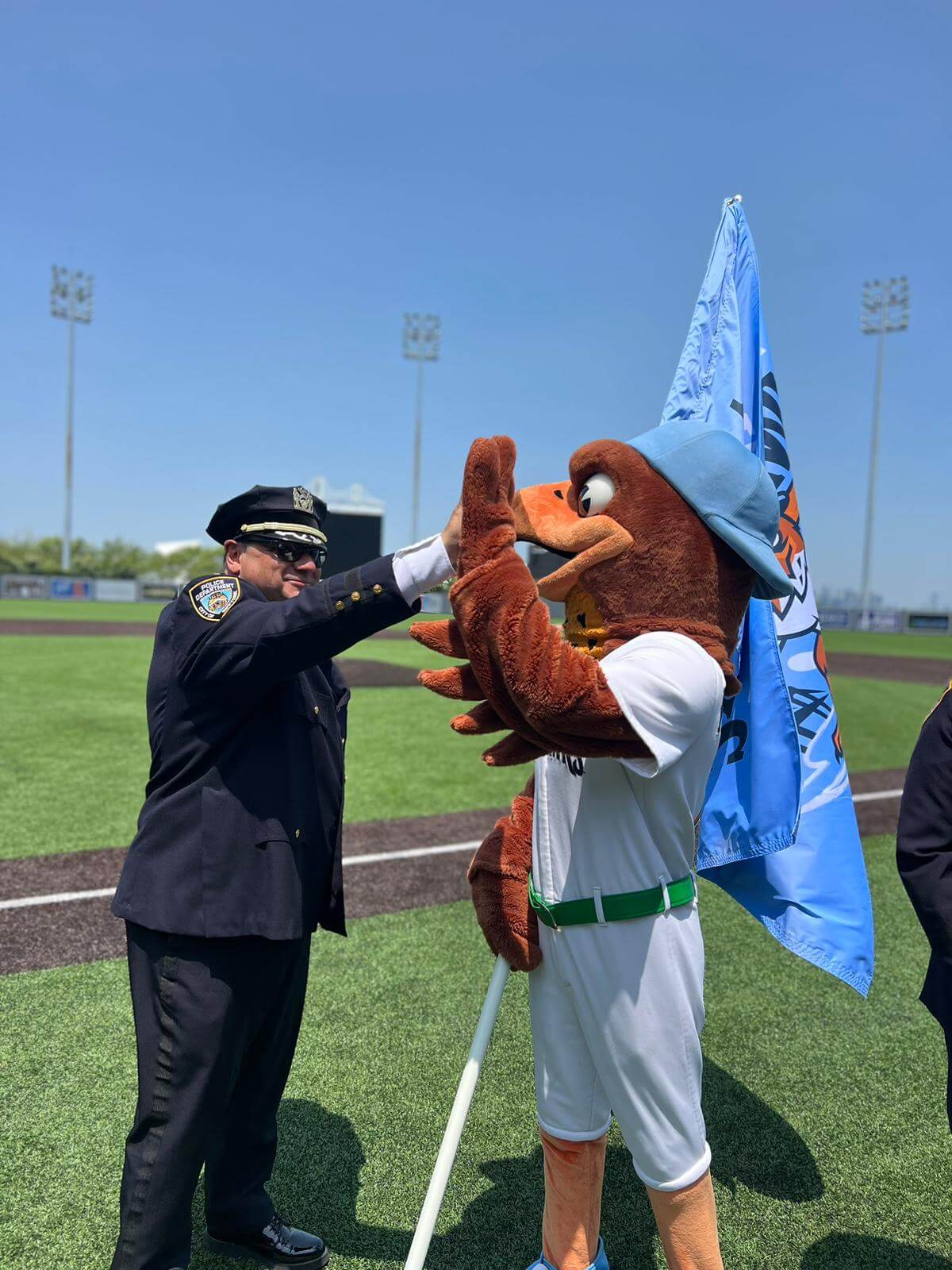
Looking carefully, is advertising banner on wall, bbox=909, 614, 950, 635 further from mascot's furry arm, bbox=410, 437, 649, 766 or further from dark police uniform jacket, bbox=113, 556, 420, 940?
mascot's furry arm, bbox=410, 437, 649, 766

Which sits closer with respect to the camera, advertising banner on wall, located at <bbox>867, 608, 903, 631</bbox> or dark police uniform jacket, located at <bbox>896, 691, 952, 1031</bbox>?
dark police uniform jacket, located at <bbox>896, 691, 952, 1031</bbox>

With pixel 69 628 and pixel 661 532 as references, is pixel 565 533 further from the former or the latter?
pixel 69 628

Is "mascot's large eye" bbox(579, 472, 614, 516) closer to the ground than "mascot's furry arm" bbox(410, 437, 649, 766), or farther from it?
farther from it

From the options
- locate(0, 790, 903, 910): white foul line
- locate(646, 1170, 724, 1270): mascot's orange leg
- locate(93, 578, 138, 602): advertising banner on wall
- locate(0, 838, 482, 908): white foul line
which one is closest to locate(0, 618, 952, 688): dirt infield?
locate(0, 790, 903, 910): white foul line

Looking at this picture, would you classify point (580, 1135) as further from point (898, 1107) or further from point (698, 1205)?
point (898, 1107)

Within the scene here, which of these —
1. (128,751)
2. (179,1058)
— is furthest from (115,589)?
(179,1058)

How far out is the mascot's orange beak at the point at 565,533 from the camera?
173 centimetres

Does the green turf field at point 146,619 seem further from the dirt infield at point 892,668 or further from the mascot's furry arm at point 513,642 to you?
the mascot's furry arm at point 513,642

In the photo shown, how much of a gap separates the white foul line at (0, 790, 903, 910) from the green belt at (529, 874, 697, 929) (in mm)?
2261

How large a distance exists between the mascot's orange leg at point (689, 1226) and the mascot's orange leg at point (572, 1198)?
0.68ft

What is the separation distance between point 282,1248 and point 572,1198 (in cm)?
87

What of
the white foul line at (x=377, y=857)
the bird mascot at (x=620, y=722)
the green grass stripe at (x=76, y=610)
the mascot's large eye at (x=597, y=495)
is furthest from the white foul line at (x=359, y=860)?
the green grass stripe at (x=76, y=610)

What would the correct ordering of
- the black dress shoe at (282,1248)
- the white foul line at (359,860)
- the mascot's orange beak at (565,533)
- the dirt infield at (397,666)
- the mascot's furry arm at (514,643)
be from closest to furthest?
the mascot's furry arm at (514,643)
the mascot's orange beak at (565,533)
the black dress shoe at (282,1248)
the white foul line at (359,860)
the dirt infield at (397,666)

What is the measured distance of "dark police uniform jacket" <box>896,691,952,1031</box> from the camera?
2.01 meters
